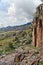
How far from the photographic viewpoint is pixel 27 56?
6500cm

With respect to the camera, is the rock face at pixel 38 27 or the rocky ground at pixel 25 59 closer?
the rocky ground at pixel 25 59

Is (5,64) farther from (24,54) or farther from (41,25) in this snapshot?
(41,25)

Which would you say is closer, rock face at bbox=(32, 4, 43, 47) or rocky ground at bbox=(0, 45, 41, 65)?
rocky ground at bbox=(0, 45, 41, 65)

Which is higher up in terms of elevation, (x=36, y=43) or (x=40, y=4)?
(x=40, y=4)

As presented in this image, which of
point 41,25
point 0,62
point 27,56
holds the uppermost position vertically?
point 41,25

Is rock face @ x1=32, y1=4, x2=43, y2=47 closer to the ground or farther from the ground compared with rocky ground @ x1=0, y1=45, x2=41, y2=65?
farther from the ground

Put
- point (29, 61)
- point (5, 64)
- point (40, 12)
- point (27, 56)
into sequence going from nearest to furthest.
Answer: point (29, 61)
point (27, 56)
point (5, 64)
point (40, 12)

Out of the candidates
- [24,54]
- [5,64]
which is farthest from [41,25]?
[5,64]

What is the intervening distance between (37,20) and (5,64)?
21.1 meters

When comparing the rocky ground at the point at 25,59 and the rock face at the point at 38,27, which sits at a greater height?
the rock face at the point at 38,27

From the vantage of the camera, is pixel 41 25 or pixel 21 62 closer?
pixel 21 62

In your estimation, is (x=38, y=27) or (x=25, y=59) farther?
(x=38, y=27)

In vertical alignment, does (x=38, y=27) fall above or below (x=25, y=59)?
above

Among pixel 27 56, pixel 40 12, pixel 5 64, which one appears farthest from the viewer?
pixel 40 12
